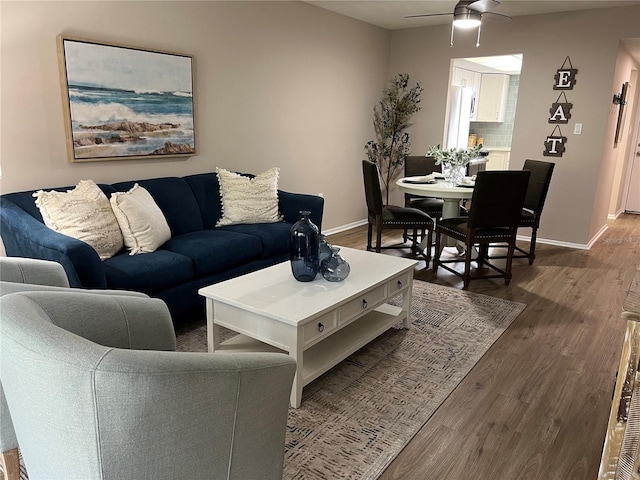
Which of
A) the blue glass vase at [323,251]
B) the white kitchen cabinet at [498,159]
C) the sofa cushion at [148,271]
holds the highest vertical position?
the white kitchen cabinet at [498,159]

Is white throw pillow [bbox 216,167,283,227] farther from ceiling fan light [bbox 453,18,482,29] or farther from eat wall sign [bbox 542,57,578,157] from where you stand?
eat wall sign [bbox 542,57,578,157]

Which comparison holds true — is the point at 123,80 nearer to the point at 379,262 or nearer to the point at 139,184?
the point at 139,184

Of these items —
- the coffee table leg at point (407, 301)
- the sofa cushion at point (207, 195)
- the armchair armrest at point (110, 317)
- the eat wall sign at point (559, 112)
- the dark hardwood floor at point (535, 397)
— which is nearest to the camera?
the armchair armrest at point (110, 317)

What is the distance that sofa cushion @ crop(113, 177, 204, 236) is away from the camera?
351 cm

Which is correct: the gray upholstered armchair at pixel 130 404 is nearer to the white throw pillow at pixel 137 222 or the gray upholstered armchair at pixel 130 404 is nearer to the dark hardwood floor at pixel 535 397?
the dark hardwood floor at pixel 535 397

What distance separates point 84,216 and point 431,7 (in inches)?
162

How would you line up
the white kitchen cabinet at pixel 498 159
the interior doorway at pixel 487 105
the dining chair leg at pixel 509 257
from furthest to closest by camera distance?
the white kitchen cabinet at pixel 498 159
the interior doorway at pixel 487 105
the dining chair leg at pixel 509 257

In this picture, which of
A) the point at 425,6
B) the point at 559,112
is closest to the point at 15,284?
the point at 425,6

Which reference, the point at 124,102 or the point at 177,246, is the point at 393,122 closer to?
the point at 124,102

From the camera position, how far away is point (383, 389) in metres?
2.46

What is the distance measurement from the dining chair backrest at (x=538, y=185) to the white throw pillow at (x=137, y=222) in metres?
3.46

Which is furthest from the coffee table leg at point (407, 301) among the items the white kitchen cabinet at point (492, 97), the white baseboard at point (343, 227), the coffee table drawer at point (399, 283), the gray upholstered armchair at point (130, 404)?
the white kitchen cabinet at point (492, 97)

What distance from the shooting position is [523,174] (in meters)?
3.77

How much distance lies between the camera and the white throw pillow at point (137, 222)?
3.01 meters
